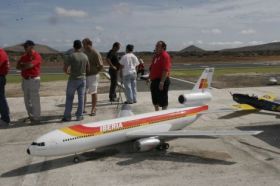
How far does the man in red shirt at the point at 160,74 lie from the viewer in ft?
36.1

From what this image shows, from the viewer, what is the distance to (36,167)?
7961 mm

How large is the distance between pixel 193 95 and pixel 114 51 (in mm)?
6090

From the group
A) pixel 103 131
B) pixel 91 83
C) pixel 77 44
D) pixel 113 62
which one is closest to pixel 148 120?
pixel 103 131

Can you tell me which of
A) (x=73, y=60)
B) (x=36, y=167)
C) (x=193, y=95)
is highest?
(x=73, y=60)

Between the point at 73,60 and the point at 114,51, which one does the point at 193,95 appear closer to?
the point at 73,60

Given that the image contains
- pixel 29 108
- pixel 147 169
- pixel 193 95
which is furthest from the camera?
pixel 29 108

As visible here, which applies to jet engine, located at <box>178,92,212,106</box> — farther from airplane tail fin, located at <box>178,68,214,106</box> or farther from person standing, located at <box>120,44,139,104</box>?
person standing, located at <box>120,44,139,104</box>

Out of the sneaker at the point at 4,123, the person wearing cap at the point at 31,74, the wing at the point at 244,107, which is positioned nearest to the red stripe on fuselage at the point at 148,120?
the wing at the point at 244,107

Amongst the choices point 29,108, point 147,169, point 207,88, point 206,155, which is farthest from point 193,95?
point 29,108

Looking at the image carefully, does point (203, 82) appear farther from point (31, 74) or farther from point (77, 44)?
point (31, 74)

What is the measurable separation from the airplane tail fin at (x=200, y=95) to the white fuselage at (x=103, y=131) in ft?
0.87

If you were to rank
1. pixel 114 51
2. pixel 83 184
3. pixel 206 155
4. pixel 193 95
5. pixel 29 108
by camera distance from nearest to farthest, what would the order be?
pixel 83 184 < pixel 206 155 < pixel 193 95 < pixel 29 108 < pixel 114 51

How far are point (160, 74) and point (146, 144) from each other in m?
3.35

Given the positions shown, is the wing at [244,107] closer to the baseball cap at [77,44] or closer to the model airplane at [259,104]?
the model airplane at [259,104]
